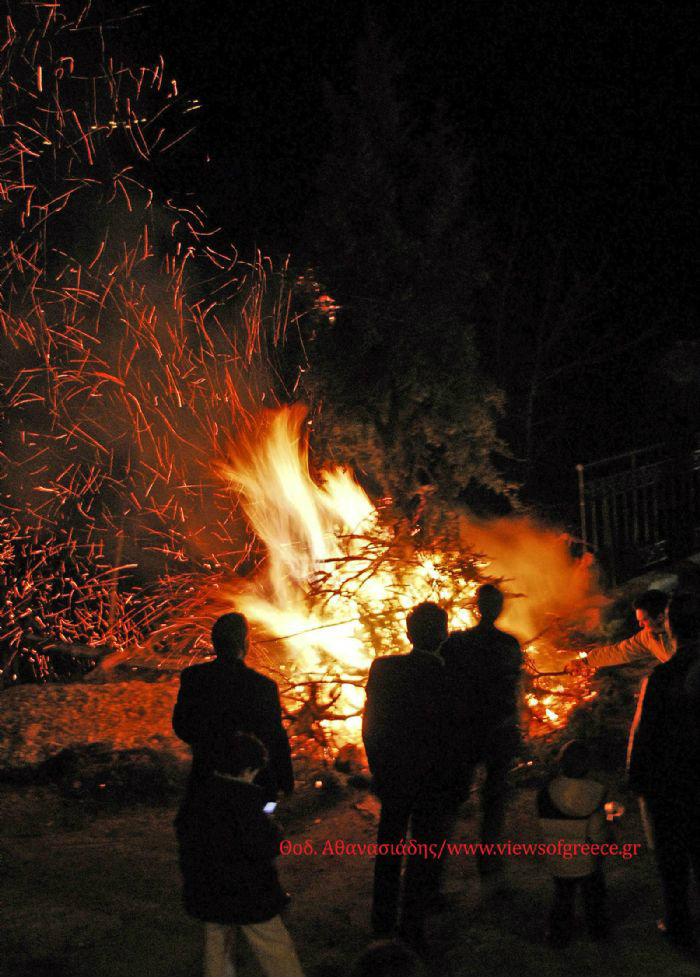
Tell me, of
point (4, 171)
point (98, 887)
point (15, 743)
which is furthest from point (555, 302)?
Result: point (98, 887)

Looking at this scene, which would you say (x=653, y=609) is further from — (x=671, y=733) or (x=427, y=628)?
(x=427, y=628)

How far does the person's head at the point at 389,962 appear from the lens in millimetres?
4359

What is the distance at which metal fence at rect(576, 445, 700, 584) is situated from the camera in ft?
34.4

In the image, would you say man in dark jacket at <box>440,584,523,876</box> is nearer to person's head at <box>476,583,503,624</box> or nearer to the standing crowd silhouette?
person's head at <box>476,583,503,624</box>

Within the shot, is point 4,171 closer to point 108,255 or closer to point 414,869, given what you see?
point 108,255

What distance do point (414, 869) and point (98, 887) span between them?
194 centimetres

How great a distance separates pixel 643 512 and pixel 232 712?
302 inches

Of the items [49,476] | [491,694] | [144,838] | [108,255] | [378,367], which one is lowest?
[144,838]

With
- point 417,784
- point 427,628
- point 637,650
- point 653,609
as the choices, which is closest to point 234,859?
point 417,784

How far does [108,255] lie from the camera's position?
10.3 m

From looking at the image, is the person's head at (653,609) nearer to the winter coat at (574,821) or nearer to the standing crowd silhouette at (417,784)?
the standing crowd silhouette at (417,784)

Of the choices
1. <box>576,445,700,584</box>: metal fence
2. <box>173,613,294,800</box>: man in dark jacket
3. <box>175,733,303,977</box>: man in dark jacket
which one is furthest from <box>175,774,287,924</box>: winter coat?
<box>576,445,700,584</box>: metal fence

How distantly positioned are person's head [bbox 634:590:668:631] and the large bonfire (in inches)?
94.7

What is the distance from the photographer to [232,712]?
411cm
